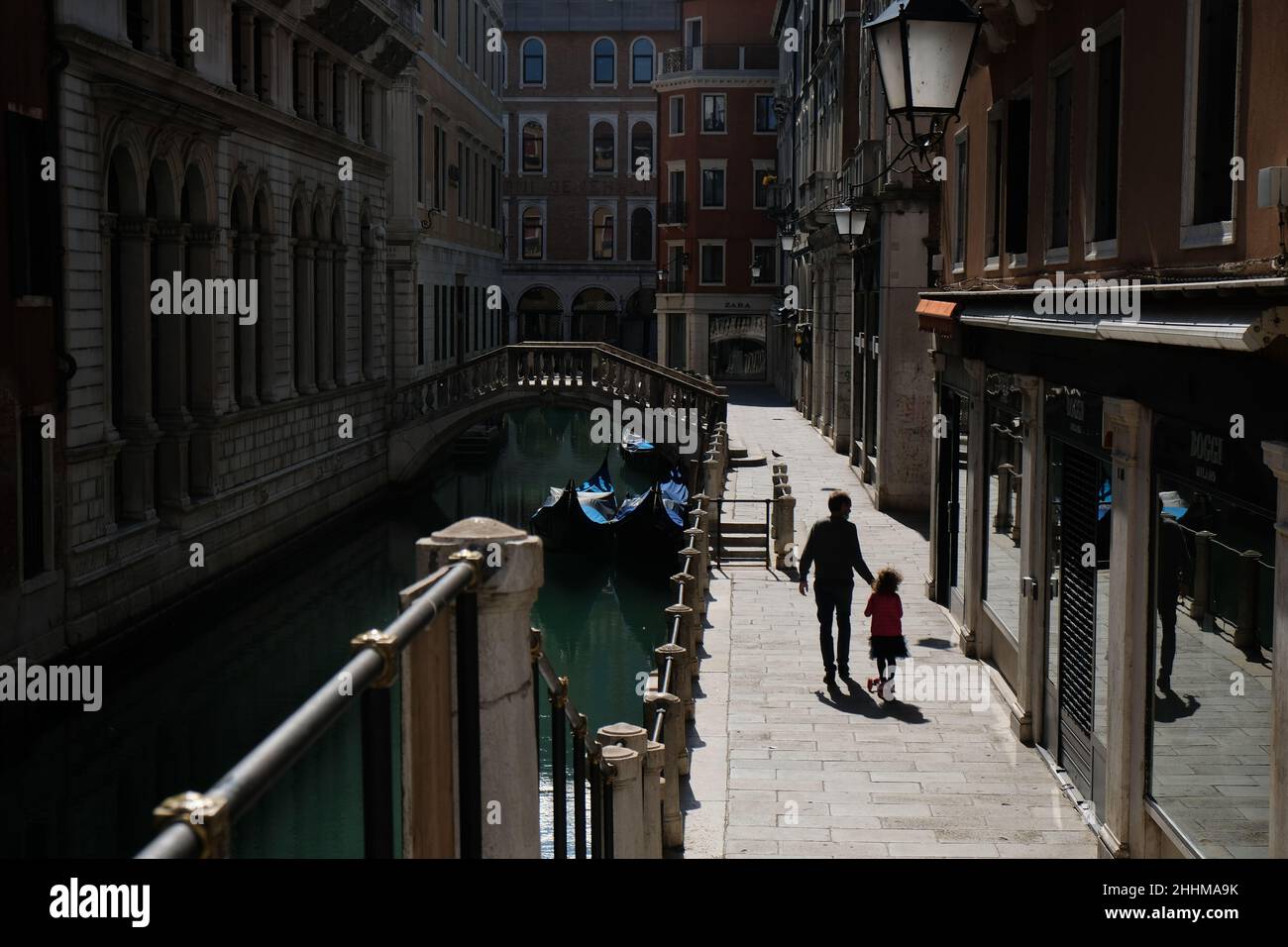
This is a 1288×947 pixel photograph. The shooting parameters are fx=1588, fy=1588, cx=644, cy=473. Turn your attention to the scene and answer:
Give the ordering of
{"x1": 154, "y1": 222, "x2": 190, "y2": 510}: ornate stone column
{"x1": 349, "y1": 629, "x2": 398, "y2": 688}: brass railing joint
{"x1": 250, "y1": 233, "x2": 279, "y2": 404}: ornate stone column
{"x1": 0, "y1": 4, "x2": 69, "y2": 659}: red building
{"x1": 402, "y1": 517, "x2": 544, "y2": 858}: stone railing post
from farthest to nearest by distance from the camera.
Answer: {"x1": 250, "y1": 233, "x2": 279, "y2": 404}: ornate stone column → {"x1": 154, "y1": 222, "x2": 190, "y2": 510}: ornate stone column → {"x1": 0, "y1": 4, "x2": 69, "y2": 659}: red building → {"x1": 402, "y1": 517, "x2": 544, "y2": 858}: stone railing post → {"x1": 349, "y1": 629, "x2": 398, "y2": 688}: brass railing joint

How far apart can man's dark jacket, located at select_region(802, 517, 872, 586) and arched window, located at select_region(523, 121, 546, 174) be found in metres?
46.6

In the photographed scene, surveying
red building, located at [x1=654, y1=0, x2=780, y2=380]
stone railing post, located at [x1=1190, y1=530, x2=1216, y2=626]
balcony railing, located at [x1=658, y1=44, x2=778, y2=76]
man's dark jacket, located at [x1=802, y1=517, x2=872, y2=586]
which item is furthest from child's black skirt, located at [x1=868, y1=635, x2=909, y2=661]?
balcony railing, located at [x1=658, y1=44, x2=778, y2=76]

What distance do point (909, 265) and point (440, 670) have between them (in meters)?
18.6

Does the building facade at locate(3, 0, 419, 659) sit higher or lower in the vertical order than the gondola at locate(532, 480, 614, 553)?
higher

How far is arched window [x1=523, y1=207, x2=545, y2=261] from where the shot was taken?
2253 inches

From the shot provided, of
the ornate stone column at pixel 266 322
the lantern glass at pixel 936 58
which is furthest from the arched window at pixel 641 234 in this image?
the lantern glass at pixel 936 58

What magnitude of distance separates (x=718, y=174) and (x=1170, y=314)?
150 ft

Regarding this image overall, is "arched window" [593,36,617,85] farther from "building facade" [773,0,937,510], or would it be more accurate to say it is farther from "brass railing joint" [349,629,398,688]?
"brass railing joint" [349,629,398,688]

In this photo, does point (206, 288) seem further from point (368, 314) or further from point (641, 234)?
point (641, 234)

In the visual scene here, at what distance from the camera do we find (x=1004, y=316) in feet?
33.2

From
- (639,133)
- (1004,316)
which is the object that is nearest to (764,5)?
(639,133)

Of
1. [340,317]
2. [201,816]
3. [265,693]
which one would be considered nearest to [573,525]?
[340,317]

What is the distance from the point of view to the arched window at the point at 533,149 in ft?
187
